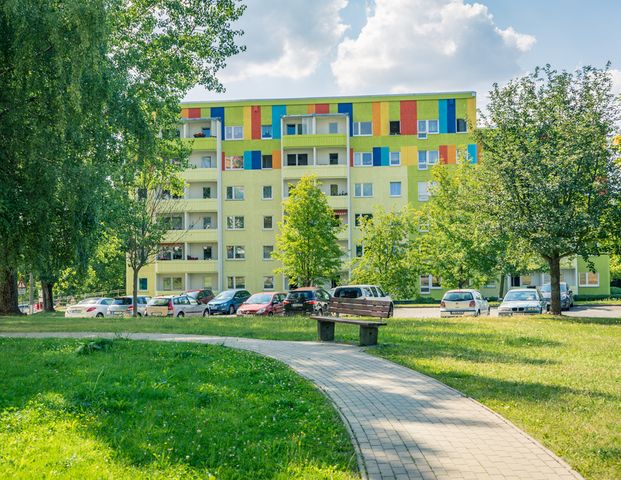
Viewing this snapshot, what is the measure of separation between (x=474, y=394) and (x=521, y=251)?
1891 centimetres

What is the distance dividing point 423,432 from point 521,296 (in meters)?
26.2

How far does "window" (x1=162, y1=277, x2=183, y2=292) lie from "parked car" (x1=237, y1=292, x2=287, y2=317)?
1142 inches

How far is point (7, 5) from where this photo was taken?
1322cm

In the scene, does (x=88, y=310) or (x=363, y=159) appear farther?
(x=363, y=159)

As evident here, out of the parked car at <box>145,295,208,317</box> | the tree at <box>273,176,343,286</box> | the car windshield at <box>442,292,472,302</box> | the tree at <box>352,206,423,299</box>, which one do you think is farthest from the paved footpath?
the tree at <box>352,206,423,299</box>

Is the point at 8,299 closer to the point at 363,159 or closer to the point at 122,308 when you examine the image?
the point at 122,308

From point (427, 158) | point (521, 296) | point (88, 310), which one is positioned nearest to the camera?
point (521, 296)

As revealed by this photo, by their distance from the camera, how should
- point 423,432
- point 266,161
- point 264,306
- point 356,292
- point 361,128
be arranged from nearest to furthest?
point 423,432 < point 356,292 < point 264,306 < point 361,128 < point 266,161

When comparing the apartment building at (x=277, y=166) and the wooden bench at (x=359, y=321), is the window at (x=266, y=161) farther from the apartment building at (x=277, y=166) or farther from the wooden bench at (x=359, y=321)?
the wooden bench at (x=359, y=321)

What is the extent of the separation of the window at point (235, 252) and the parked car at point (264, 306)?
1088 inches

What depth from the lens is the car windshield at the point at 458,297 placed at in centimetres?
3172

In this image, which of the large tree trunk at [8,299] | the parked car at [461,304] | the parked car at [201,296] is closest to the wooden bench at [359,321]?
the parked car at [461,304]

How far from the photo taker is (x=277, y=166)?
6172 cm

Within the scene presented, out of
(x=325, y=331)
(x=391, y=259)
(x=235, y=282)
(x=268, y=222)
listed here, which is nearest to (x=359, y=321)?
(x=325, y=331)
